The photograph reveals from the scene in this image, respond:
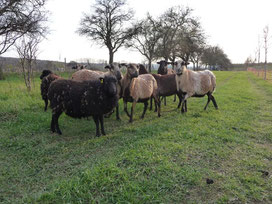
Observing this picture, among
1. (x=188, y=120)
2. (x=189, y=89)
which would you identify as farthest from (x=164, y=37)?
(x=188, y=120)

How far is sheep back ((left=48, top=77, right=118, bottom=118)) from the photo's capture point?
5535 mm

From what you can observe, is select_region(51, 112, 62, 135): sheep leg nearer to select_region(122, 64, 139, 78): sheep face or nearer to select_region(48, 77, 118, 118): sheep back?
select_region(48, 77, 118, 118): sheep back

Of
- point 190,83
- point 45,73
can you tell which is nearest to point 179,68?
point 190,83

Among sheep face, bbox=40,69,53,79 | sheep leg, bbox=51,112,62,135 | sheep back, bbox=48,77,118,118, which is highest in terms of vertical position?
sheep face, bbox=40,69,53,79

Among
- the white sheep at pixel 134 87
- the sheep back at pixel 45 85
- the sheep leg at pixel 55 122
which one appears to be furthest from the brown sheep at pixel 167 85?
the sheep back at pixel 45 85

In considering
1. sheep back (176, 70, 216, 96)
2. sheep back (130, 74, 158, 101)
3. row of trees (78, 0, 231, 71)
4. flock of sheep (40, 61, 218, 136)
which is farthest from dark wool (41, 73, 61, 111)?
row of trees (78, 0, 231, 71)

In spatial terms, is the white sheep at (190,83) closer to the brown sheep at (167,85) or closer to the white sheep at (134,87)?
the brown sheep at (167,85)

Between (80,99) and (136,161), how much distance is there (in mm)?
2743

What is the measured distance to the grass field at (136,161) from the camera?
9.56 feet

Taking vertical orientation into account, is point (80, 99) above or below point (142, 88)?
below

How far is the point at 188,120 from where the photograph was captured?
6.71 meters

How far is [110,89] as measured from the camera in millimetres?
5363

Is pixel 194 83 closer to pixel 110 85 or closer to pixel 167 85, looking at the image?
pixel 167 85

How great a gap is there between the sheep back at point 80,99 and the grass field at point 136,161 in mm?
787
